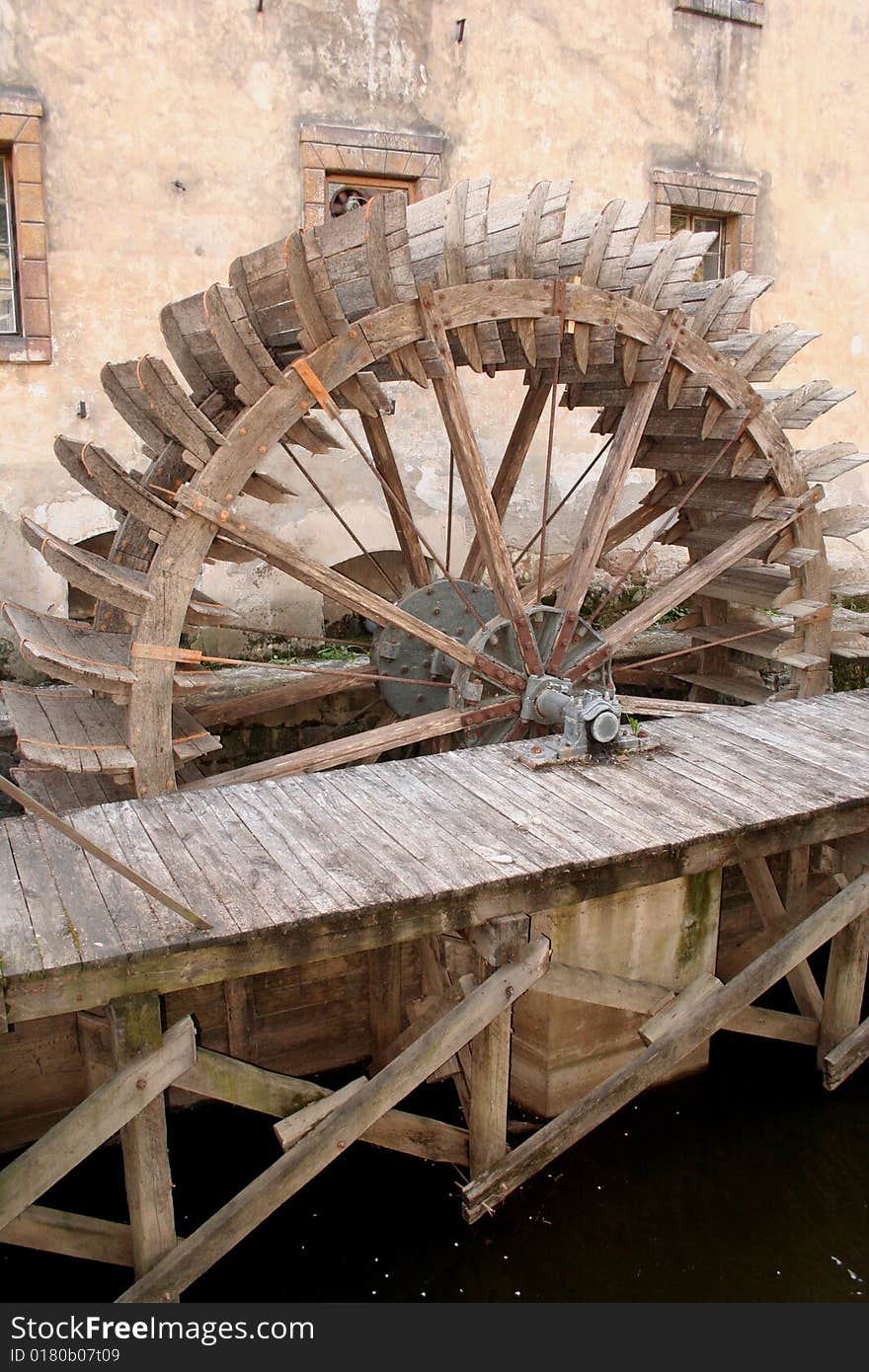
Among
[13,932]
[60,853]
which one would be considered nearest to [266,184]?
[60,853]

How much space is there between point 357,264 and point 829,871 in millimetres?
2962

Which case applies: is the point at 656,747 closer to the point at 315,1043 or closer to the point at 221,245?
the point at 315,1043

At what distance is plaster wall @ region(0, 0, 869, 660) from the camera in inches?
238

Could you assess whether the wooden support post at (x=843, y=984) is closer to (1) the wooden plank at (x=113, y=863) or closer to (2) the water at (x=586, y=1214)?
(2) the water at (x=586, y=1214)

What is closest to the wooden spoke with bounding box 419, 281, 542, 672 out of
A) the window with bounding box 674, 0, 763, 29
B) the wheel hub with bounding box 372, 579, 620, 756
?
the wheel hub with bounding box 372, 579, 620, 756

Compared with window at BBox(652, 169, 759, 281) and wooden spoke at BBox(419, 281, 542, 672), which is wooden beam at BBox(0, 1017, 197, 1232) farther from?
window at BBox(652, 169, 759, 281)

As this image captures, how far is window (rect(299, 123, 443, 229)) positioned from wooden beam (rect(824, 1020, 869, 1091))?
4.94 metres

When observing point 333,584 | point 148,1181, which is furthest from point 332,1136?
point 333,584

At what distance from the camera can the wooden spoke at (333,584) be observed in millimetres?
4305

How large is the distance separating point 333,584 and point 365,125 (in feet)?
10.7

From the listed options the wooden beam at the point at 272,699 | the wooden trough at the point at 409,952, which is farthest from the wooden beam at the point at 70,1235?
the wooden beam at the point at 272,699

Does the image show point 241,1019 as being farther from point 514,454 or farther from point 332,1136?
point 514,454

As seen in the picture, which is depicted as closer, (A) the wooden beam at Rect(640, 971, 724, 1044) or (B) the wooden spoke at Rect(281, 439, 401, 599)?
(A) the wooden beam at Rect(640, 971, 724, 1044)

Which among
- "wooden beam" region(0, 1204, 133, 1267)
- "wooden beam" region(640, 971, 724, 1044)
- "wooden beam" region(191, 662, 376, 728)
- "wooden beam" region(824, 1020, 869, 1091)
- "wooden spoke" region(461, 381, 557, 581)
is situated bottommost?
"wooden beam" region(824, 1020, 869, 1091)
